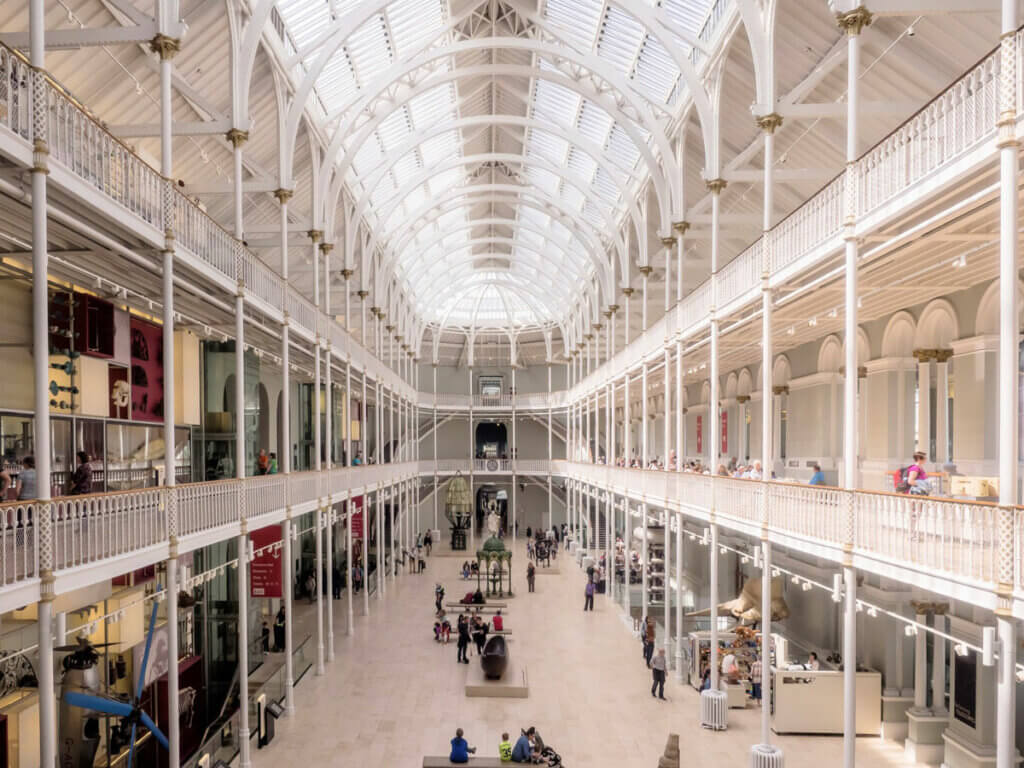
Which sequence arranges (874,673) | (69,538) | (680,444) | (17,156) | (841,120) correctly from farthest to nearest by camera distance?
(680,444) → (841,120) → (874,673) → (69,538) → (17,156)


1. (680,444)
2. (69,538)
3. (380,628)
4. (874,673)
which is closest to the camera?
(69,538)

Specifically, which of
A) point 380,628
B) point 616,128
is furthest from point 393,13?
point 380,628

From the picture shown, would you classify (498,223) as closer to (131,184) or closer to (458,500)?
(458,500)

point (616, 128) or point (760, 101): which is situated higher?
point (616, 128)

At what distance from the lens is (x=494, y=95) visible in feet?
102

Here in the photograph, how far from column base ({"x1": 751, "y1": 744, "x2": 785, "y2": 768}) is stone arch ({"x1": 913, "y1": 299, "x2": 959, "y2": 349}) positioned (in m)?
8.78

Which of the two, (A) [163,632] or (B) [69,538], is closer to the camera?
(B) [69,538]

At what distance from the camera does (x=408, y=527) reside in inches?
1794

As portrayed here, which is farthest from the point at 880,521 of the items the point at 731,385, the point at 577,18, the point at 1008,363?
the point at 731,385

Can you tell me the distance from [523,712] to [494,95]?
2253 cm

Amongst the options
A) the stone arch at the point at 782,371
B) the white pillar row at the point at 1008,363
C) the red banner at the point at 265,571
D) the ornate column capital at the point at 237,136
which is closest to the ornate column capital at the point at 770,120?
the white pillar row at the point at 1008,363

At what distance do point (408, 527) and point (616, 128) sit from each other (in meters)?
25.8

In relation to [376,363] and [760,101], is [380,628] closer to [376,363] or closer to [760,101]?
[376,363]

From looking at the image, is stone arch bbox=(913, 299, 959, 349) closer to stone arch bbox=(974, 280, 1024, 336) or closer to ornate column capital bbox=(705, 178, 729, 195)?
stone arch bbox=(974, 280, 1024, 336)
